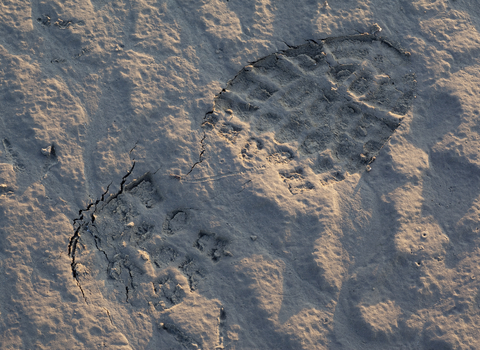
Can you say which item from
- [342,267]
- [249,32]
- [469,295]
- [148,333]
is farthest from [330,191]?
[148,333]

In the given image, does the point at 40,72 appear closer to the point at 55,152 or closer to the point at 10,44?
the point at 10,44

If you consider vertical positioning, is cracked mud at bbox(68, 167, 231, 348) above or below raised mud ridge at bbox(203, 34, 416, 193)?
below

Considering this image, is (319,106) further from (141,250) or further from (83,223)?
(83,223)

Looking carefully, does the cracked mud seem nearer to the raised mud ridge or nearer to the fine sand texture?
the fine sand texture

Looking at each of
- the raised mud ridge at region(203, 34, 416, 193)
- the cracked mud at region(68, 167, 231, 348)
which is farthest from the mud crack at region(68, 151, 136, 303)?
the raised mud ridge at region(203, 34, 416, 193)

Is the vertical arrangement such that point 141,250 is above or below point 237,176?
below

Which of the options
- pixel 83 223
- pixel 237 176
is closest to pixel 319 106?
pixel 237 176

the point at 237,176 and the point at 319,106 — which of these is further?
the point at 319,106
